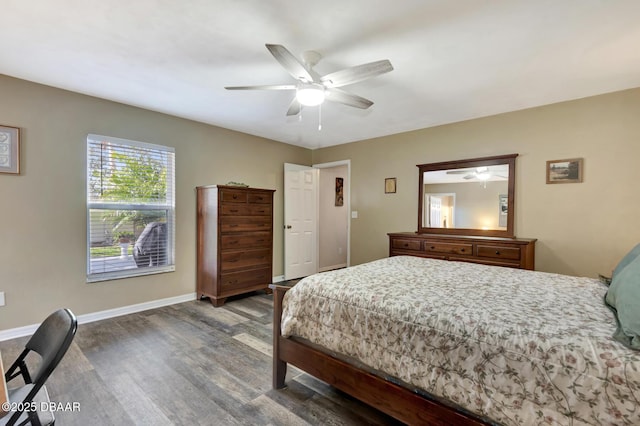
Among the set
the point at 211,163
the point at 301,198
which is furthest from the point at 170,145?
the point at 301,198

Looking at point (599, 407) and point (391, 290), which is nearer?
point (599, 407)

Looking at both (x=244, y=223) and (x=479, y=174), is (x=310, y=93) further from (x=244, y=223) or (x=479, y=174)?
(x=479, y=174)

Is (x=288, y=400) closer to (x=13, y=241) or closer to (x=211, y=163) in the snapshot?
(x=13, y=241)

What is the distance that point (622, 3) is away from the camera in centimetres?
175

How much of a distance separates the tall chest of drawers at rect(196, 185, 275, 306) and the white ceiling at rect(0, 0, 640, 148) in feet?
3.98

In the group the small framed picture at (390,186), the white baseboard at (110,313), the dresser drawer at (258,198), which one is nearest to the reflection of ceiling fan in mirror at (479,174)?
the small framed picture at (390,186)

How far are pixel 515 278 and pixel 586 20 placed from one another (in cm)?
172

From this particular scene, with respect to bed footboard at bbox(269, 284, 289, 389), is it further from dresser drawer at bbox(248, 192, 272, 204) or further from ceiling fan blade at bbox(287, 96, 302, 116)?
dresser drawer at bbox(248, 192, 272, 204)

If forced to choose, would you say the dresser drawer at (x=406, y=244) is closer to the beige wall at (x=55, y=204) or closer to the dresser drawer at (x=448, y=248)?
the dresser drawer at (x=448, y=248)

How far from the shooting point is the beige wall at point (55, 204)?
283cm

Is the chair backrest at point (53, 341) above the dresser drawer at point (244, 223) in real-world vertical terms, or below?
below

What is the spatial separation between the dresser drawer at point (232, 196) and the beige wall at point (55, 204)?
631 millimetres

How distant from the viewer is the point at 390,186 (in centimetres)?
470

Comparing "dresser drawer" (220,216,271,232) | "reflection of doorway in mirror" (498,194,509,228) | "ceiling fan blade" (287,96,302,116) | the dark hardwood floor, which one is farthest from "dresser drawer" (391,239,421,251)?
"ceiling fan blade" (287,96,302,116)
